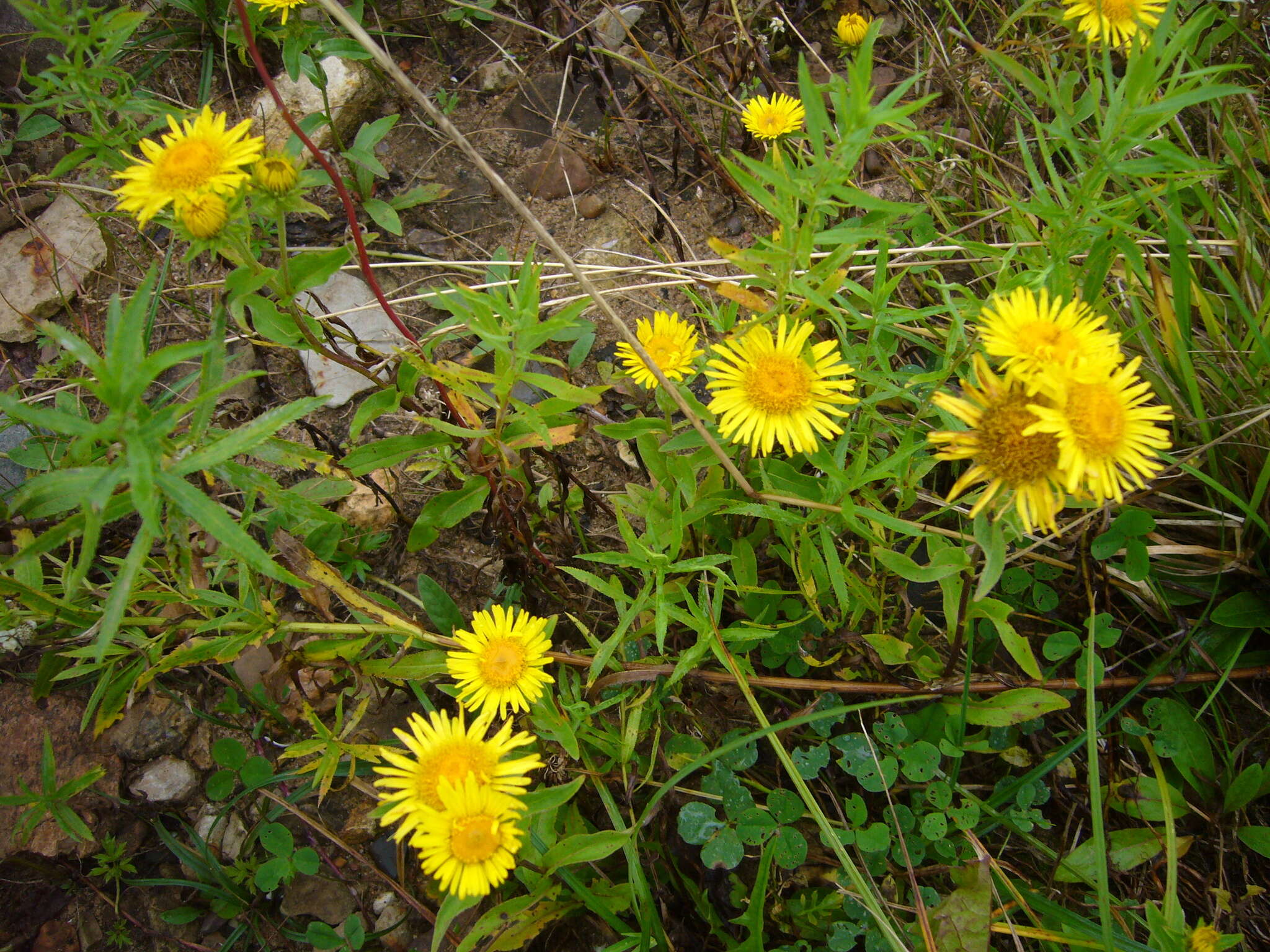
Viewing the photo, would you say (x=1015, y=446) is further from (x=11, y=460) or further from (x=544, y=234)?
(x=11, y=460)

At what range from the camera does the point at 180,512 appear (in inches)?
59.2

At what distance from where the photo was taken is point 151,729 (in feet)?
7.23

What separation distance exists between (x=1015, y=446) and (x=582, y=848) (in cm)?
121

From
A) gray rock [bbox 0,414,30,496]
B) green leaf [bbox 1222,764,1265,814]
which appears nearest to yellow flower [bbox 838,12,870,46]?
green leaf [bbox 1222,764,1265,814]

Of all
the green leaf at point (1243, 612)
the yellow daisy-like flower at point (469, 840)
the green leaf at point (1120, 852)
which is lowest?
the green leaf at point (1120, 852)

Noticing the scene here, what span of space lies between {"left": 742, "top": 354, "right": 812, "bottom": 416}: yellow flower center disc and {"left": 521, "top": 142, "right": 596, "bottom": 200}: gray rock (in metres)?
1.60

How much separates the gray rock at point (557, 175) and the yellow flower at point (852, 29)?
1.09 m

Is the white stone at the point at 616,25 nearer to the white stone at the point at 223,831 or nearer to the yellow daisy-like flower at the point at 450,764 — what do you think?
the yellow daisy-like flower at the point at 450,764

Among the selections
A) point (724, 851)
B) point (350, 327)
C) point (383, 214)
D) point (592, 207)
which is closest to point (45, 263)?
point (350, 327)

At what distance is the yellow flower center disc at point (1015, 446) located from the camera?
52.7 inches

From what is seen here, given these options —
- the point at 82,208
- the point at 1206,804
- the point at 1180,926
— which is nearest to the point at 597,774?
the point at 1180,926

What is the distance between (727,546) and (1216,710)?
132cm

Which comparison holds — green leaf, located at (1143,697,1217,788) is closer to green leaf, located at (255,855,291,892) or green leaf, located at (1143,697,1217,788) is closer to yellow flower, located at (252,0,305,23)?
green leaf, located at (255,855,291,892)

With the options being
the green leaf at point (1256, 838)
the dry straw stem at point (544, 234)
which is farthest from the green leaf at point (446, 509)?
the green leaf at point (1256, 838)
